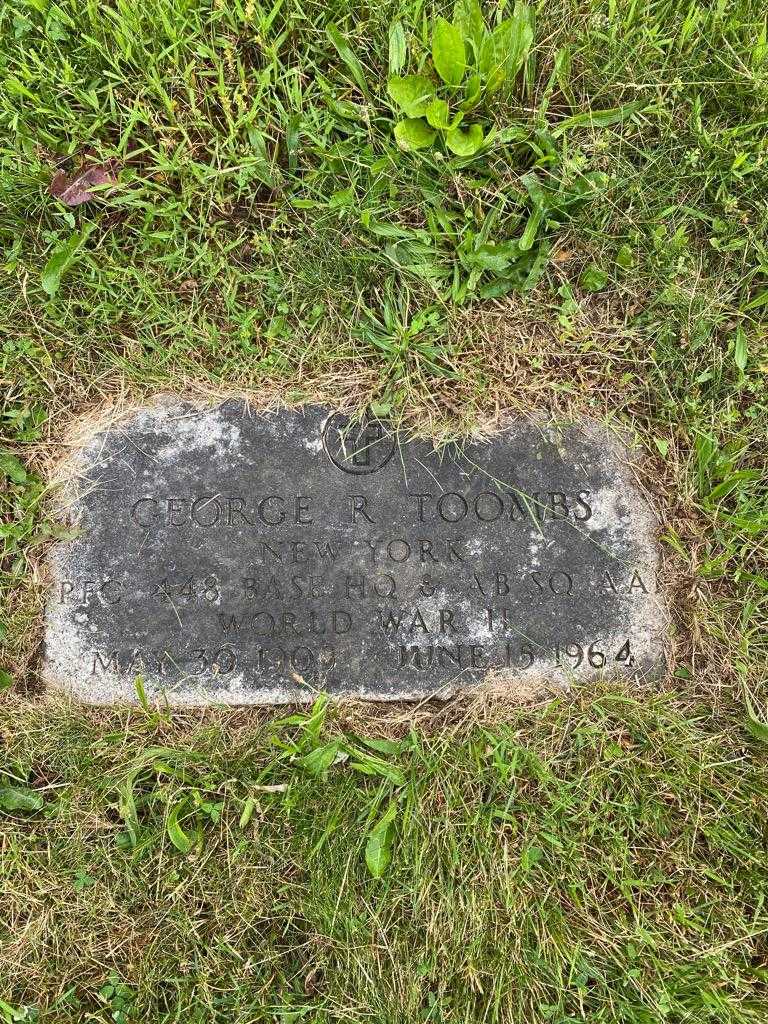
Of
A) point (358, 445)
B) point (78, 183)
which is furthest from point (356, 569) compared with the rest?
point (78, 183)

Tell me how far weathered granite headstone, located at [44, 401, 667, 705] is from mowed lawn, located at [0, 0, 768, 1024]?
0.35ft

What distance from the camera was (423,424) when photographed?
83.7 inches

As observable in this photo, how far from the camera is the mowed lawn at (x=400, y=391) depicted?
1.97 metres

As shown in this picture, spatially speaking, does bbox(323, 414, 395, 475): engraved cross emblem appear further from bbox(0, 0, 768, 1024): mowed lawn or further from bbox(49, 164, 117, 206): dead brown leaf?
bbox(49, 164, 117, 206): dead brown leaf

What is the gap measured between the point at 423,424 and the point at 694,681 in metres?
1.17

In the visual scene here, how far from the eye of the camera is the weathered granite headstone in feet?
6.76

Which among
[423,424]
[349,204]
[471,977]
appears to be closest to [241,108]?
[349,204]

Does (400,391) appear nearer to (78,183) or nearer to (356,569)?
(356,569)

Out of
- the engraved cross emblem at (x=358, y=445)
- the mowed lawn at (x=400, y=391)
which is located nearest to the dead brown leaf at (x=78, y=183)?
the mowed lawn at (x=400, y=391)

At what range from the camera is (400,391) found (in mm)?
2123

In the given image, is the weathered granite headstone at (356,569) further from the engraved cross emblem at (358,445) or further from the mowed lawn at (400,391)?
the mowed lawn at (400,391)

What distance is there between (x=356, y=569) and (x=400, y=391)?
576 millimetres

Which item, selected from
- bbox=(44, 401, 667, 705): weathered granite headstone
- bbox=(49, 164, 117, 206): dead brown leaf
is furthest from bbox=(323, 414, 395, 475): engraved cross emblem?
bbox=(49, 164, 117, 206): dead brown leaf

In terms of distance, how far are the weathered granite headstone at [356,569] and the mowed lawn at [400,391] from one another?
106mm
